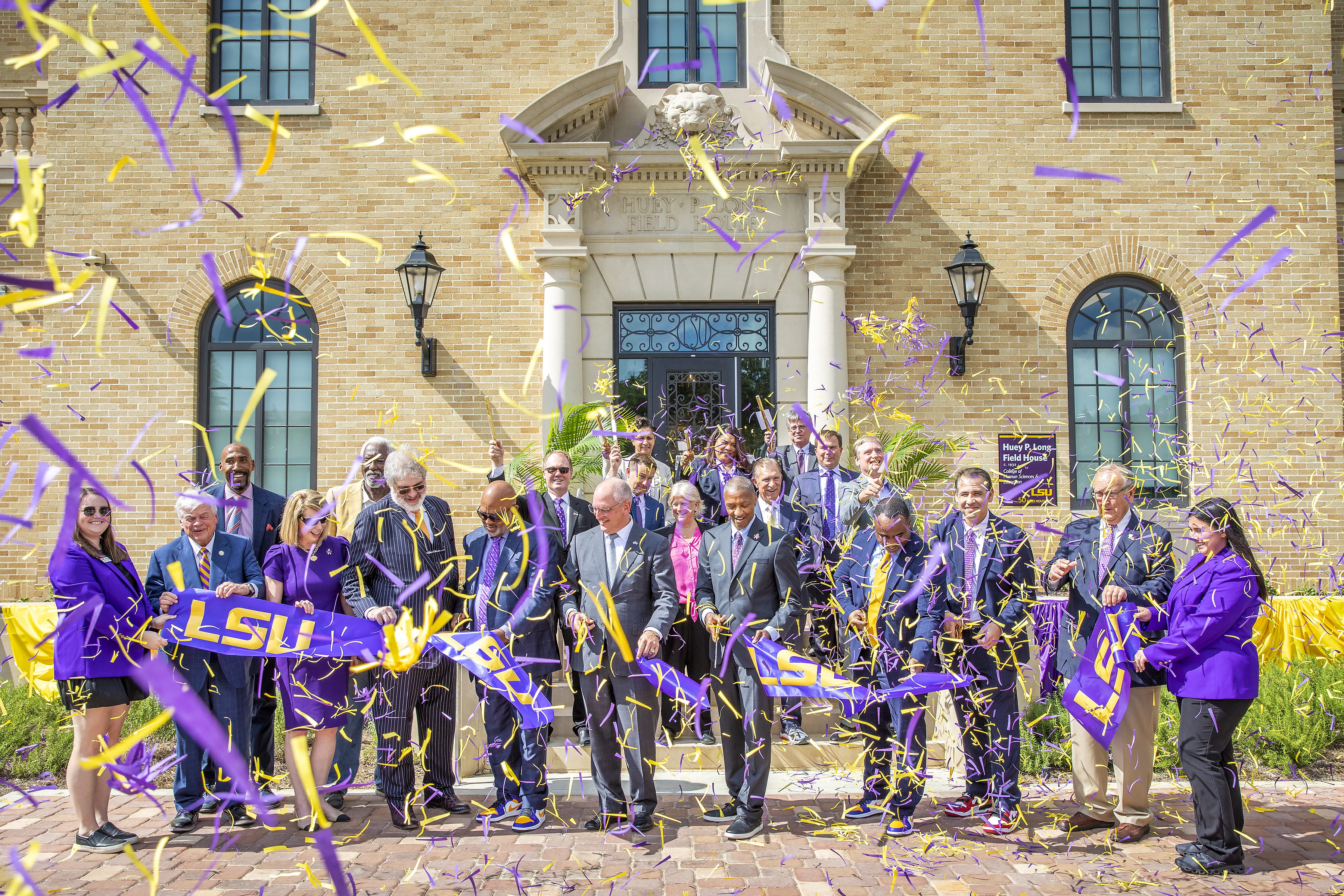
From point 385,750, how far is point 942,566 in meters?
3.55

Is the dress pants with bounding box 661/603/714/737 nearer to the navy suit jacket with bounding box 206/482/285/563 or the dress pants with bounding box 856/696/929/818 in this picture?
the dress pants with bounding box 856/696/929/818

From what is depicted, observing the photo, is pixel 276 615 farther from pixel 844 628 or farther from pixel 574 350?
pixel 574 350

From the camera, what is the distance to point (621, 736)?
214 inches

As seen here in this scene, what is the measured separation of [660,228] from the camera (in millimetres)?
10516

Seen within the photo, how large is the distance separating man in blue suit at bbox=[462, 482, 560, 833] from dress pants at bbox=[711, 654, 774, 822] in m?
1.09

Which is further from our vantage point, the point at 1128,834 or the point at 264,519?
the point at 264,519

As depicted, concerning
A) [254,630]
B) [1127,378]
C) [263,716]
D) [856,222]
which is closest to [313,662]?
[254,630]

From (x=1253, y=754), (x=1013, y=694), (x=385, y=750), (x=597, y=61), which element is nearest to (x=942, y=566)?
(x=1013, y=694)

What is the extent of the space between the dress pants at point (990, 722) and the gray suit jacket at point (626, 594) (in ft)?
5.88

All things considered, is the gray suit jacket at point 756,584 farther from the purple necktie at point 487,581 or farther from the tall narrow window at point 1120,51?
the tall narrow window at point 1120,51

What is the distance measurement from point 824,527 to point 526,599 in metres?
2.50

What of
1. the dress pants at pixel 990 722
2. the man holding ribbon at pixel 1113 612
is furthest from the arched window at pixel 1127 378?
the dress pants at pixel 990 722

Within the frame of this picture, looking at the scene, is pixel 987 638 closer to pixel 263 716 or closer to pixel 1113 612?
pixel 1113 612

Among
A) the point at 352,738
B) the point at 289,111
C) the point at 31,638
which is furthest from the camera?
the point at 289,111
